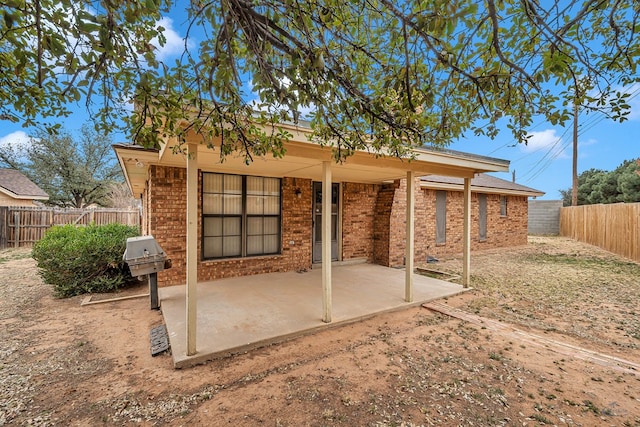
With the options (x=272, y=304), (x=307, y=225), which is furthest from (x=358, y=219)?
(x=272, y=304)

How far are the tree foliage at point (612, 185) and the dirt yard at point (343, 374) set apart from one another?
21063mm

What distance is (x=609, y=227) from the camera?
11734 millimetres

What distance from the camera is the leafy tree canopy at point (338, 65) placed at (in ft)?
6.63

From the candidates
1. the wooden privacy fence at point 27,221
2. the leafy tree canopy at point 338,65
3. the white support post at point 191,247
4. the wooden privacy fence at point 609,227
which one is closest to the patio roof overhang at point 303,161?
the white support post at point 191,247

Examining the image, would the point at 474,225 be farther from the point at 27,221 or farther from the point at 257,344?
the point at 27,221

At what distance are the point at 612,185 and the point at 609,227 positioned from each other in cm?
1530

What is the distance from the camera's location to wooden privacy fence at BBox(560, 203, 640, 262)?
9883 millimetres

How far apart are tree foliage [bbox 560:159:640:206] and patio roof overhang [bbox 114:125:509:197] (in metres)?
19.3

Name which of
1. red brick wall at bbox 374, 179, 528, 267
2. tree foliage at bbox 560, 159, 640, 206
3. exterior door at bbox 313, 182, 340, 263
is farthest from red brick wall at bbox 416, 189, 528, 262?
tree foliage at bbox 560, 159, 640, 206

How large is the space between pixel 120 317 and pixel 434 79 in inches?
217

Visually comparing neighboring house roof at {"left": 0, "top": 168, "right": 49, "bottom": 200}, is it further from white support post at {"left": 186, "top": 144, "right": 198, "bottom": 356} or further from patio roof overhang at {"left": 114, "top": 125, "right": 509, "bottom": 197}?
white support post at {"left": 186, "top": 144, "right": 198, "bottom": 356}

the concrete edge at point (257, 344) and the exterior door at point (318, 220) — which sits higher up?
the exterior door at point (318, 220)

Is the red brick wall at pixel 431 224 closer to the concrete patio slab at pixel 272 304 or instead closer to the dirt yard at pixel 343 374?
A: the concrete patio slab at pixel 272 304

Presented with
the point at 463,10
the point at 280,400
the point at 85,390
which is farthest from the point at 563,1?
the point at 85,390
